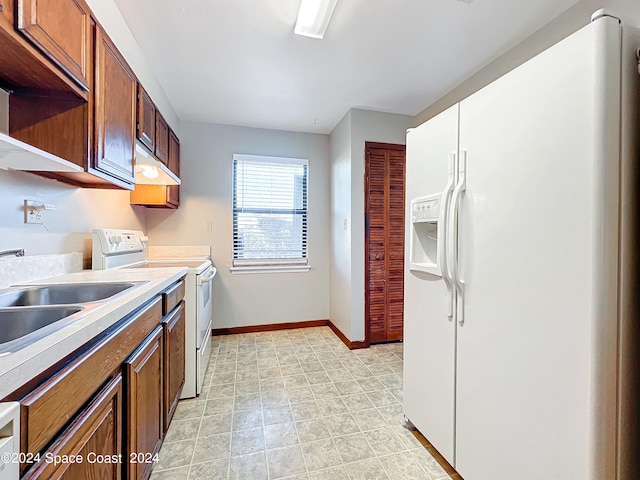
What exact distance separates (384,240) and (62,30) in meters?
2.77

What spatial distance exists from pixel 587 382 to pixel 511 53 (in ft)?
7.18

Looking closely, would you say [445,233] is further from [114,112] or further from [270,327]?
[270,327]

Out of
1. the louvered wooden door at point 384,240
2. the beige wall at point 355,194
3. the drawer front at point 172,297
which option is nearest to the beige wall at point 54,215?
the drawer front at point 172,297

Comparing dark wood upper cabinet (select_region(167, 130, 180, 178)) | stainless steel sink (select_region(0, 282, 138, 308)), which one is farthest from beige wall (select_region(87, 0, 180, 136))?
stainless steel sink (select_region(0, 282, 138, 308))

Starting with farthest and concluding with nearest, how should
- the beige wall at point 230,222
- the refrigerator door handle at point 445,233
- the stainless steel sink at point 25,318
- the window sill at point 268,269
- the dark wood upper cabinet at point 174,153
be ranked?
1. the window sill at point 268,269
2. the beige wall at point 230,222
3. the dark wood upper cabinet at point 174,153
4. the refrigerator door handle at point 445,233
5. the stainless steel sink at point 25,318

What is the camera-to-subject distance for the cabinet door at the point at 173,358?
1.57 m

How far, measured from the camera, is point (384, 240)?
3096mm

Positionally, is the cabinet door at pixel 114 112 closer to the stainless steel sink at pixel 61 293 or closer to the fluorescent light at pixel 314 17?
the stainless steel sink at pixel 61 293

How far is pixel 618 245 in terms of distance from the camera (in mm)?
822

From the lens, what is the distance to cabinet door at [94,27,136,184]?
1.39 meters

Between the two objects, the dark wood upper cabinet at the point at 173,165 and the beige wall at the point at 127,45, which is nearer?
the beige wall at the point at 127,45

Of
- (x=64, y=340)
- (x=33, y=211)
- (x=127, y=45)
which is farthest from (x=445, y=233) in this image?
(x=127, y=45)

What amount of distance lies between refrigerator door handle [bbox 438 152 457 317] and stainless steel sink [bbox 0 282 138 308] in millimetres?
1521

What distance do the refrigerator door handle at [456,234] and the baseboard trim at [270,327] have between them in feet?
8.44
